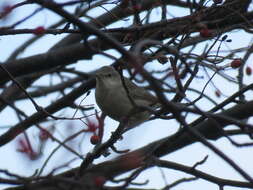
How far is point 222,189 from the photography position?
446 cm

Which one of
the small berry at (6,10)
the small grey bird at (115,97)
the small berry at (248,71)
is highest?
the small berry at (248,71)

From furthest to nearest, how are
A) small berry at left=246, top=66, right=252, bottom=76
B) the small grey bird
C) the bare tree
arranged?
small berry at left=246, top=66, right=252, bottom=76 < the small grey bird < the bare tree

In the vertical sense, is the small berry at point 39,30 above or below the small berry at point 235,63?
below

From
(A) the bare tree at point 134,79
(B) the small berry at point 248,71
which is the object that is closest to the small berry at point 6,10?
(A) the bare tree at point 134,79

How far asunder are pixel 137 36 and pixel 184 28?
0.42 m

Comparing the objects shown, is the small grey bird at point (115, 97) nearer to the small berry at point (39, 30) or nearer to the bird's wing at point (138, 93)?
the bird's wing at point (138, 93)

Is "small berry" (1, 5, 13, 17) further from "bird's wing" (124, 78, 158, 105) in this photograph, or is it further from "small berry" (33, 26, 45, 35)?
"bird's wing" (124, 78, 158, 105)

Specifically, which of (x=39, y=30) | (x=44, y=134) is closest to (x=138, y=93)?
(x=44, y=134)

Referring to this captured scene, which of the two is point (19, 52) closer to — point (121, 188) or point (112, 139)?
point (112, 139)

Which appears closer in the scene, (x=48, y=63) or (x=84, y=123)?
(x=84, y=123)

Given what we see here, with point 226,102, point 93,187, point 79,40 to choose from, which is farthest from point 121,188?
point 79,40

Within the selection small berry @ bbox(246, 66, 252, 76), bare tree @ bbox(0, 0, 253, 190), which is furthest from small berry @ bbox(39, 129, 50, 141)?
small berry @ bbox(246, 66, 252, 76)

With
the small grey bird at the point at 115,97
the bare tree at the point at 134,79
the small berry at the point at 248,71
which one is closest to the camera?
the bare tree at the point at 134,79

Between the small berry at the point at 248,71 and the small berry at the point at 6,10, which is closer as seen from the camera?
the small berry at the point at 6,10
